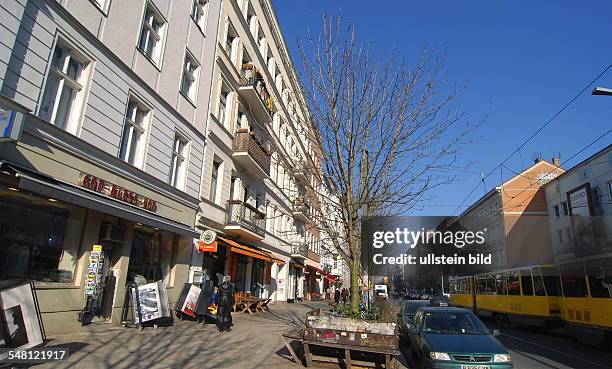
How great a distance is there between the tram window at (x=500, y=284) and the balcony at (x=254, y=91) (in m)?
16.1

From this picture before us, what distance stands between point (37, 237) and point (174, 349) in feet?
12.7

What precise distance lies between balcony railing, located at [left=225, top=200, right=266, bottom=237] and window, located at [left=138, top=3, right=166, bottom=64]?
7.46 m

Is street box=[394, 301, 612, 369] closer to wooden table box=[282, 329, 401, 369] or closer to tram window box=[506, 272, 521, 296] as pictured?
wooden table box=[282, 329, 401, 369]

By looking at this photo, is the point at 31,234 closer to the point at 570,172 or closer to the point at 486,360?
the point at 486,360

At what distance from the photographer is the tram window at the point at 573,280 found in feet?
50.9

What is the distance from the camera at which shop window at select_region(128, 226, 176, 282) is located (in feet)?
40.4

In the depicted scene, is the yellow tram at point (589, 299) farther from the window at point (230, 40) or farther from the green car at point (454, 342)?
the window at point (230, 40)

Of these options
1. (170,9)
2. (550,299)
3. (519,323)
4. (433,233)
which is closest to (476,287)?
(519,323)

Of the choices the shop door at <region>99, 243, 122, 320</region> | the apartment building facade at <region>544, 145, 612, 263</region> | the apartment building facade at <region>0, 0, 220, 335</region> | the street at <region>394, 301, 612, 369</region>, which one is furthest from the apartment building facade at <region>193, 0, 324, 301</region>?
the apartment building facade at <region>544, 145, 612, 263</region>

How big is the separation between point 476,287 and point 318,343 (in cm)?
2231

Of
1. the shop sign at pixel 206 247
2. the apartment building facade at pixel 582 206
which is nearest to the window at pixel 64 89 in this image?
the shop sign at pixel 206 247

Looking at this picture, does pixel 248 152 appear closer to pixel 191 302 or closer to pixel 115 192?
pixel 191 302

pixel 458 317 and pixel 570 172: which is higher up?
pixel 570 172

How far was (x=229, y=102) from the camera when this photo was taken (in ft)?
64.4
